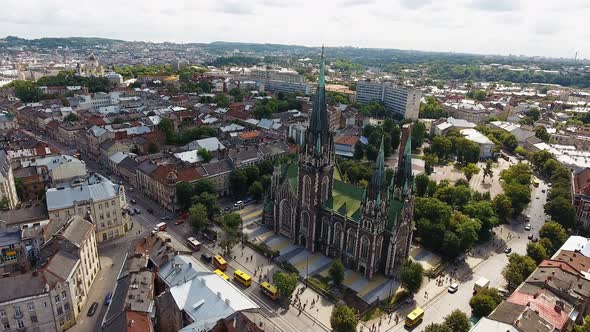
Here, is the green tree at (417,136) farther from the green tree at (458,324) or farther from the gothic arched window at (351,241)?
the green tree at (458,324)

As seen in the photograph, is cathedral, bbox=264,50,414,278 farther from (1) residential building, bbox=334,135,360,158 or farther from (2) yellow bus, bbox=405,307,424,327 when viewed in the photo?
(1) residential building, bbox=334,135,360,158

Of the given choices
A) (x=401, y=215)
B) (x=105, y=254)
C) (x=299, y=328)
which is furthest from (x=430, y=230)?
(x=105, y=254)

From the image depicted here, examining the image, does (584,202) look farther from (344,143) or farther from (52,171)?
(52,171)

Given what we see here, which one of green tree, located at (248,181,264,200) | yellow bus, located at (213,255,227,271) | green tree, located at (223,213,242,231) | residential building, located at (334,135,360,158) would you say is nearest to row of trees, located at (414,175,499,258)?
green tree, located at (223,213,242,231)

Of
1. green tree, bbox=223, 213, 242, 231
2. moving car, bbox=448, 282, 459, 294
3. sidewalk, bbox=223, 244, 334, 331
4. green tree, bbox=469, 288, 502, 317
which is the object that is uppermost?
green tree, bbox=223, 213, 242, 231

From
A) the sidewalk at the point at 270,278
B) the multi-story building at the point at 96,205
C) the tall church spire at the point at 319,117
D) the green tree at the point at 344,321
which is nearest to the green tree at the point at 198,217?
the sidewalk at the point at 270,278
